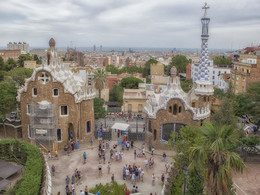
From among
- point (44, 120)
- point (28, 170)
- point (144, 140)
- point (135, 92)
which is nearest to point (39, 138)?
point (44, 120)

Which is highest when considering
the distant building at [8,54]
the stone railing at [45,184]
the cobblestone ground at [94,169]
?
the distant building at [8,54]

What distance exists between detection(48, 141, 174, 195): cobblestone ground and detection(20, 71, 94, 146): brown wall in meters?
2.32

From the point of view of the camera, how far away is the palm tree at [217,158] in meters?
13.1

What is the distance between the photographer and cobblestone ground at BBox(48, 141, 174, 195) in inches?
845

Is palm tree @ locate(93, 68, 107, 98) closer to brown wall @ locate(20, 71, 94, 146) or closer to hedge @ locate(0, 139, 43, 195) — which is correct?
brown wall @ locate(20, 71, 94, 146)

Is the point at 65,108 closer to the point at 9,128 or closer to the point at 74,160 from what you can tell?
the point at 74,160

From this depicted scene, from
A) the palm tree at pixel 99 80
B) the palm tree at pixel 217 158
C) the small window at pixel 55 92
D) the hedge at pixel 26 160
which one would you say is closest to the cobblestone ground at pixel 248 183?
the palm tree at pixel 217 158

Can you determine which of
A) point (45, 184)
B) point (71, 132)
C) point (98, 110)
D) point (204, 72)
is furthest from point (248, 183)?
point (98, 110)

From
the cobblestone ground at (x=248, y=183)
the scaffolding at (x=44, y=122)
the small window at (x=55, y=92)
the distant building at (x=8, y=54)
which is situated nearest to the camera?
the cobblestone ground at (x=248, y=183)

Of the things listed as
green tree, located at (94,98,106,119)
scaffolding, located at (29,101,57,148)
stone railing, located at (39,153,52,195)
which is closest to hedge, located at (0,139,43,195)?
stone railing, located at (39,153,52,195)

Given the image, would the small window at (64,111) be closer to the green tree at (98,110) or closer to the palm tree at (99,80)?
the green tree at (98,110)

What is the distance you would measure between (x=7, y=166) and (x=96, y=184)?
7123 millimetres

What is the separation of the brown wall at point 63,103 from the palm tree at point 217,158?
18.3 m

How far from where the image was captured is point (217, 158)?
13.2m
